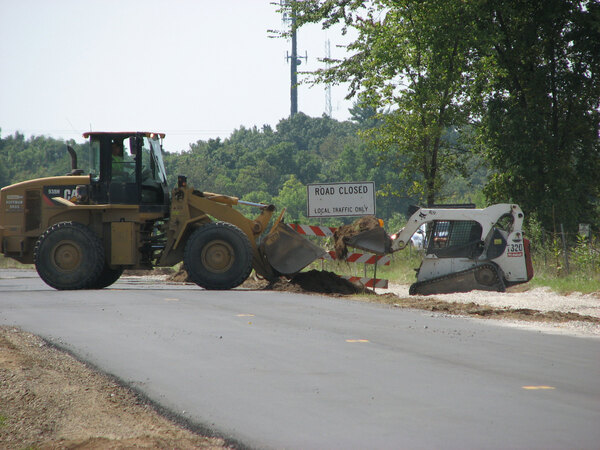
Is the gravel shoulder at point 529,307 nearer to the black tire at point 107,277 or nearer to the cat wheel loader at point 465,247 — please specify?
the cat wheel loader at point 465,247

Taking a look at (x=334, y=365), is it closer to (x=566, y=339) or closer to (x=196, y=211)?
(x=566, y=339)

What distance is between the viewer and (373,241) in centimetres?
1861

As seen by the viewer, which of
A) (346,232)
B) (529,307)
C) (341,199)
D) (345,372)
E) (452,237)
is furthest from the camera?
(341,199)

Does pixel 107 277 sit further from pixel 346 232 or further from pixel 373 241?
pixel 373 241

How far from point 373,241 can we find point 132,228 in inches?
213

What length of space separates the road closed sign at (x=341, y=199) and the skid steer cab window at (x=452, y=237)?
2.89 meters

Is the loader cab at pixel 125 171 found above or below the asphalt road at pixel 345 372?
above

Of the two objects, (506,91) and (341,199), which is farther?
(506,91)

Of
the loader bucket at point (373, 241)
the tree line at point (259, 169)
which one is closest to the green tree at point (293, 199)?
the tree line at point (259, 169)

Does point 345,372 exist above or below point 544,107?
below

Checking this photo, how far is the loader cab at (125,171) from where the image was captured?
18484 mm

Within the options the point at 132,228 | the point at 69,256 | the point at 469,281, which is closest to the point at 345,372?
the point at 469,281

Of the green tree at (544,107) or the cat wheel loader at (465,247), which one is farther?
the green tree at (544,107)

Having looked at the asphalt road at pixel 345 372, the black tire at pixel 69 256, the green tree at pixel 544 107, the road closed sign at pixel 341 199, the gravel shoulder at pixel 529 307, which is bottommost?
the gravel shoulder at pixel 529 307
